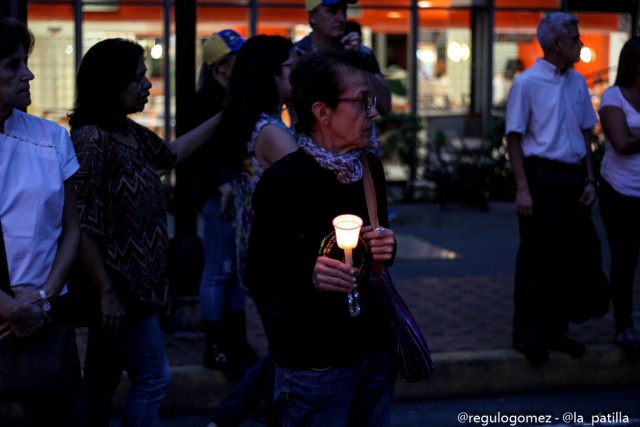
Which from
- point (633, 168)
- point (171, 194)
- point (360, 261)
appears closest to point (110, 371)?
point (360, 261)

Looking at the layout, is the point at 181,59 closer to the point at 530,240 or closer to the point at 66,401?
the point at 530,240

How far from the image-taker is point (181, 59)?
22.6ft

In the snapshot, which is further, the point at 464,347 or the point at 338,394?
the point at 464,347

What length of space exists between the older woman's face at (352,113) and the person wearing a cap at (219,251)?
2403 mm

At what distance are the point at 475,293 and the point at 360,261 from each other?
5.08 m

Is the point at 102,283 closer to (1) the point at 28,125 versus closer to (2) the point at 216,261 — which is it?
(1) the point at 28,125

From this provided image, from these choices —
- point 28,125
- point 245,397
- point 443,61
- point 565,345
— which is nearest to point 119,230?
point 28,125

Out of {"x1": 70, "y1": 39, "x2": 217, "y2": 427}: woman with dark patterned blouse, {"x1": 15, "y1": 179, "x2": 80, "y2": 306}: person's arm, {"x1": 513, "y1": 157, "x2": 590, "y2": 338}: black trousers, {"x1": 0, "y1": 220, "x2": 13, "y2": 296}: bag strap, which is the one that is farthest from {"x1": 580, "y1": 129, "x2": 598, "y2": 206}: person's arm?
{"x1": 0, "y1": 220, "x2": 13, "y2": 296}: bag strap

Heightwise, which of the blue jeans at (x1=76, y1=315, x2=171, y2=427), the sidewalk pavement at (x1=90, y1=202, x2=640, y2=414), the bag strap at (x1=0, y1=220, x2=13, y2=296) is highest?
the bag strap at (x1=0, y1=220, x2=13, y2=296)

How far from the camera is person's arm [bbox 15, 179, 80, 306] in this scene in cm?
367

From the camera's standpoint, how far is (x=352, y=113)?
367cm

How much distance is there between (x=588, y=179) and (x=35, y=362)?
13.2ft

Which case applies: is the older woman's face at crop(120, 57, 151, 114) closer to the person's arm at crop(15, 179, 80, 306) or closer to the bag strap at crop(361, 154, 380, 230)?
the person's arm at crop(15, 179, 80, 306)

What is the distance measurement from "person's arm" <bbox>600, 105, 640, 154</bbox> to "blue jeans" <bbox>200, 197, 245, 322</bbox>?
92.6 inches
